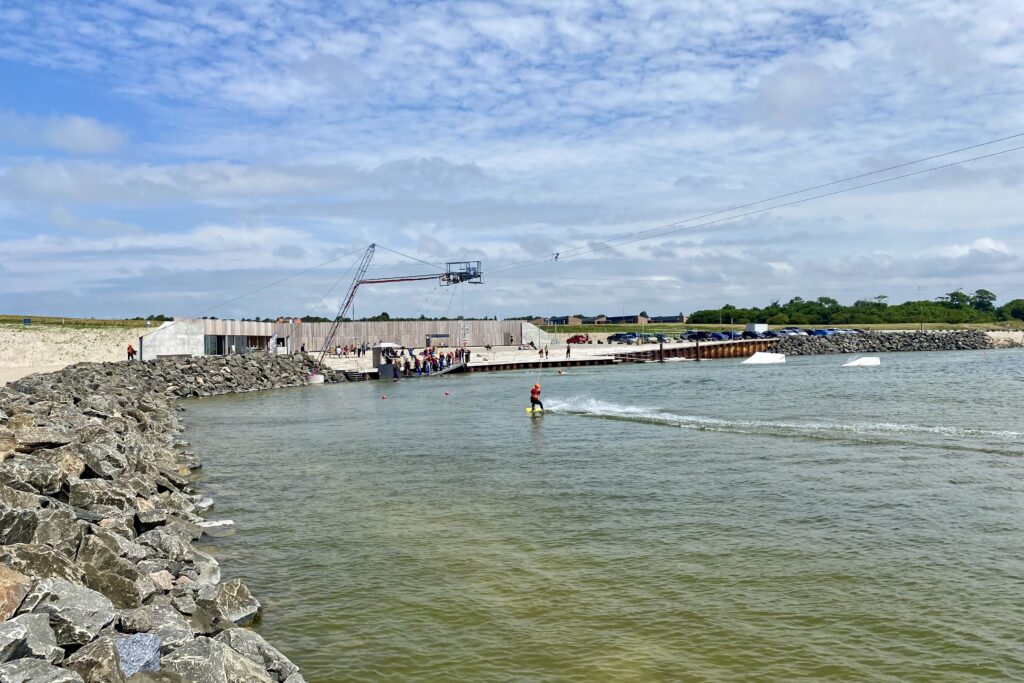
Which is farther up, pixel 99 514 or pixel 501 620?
pixel 99 514

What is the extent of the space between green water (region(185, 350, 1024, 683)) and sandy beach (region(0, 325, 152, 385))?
1954 inches

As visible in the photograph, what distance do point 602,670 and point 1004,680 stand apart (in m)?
4.86

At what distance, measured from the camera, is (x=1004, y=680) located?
958cm

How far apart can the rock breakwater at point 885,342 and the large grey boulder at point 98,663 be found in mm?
134817

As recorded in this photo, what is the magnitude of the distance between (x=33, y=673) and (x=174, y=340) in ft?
237

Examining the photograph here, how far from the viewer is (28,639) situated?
7012mm

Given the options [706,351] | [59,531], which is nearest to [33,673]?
[59,531]

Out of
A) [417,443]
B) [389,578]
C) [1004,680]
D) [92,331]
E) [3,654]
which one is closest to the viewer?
[3,654]

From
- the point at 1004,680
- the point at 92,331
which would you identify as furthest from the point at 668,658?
the point at 92,331

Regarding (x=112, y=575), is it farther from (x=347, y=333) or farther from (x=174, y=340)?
(x=347, y=333)

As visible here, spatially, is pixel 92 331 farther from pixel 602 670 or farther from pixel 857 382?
pixel 602 670

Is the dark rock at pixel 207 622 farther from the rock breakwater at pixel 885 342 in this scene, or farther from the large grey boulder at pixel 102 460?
the rock breakwater at pixel 885 342

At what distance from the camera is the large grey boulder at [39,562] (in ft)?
29.2

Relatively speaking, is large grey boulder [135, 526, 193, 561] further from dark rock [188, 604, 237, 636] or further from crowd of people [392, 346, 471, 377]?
crowd of people [392, 346, 471, 377]
